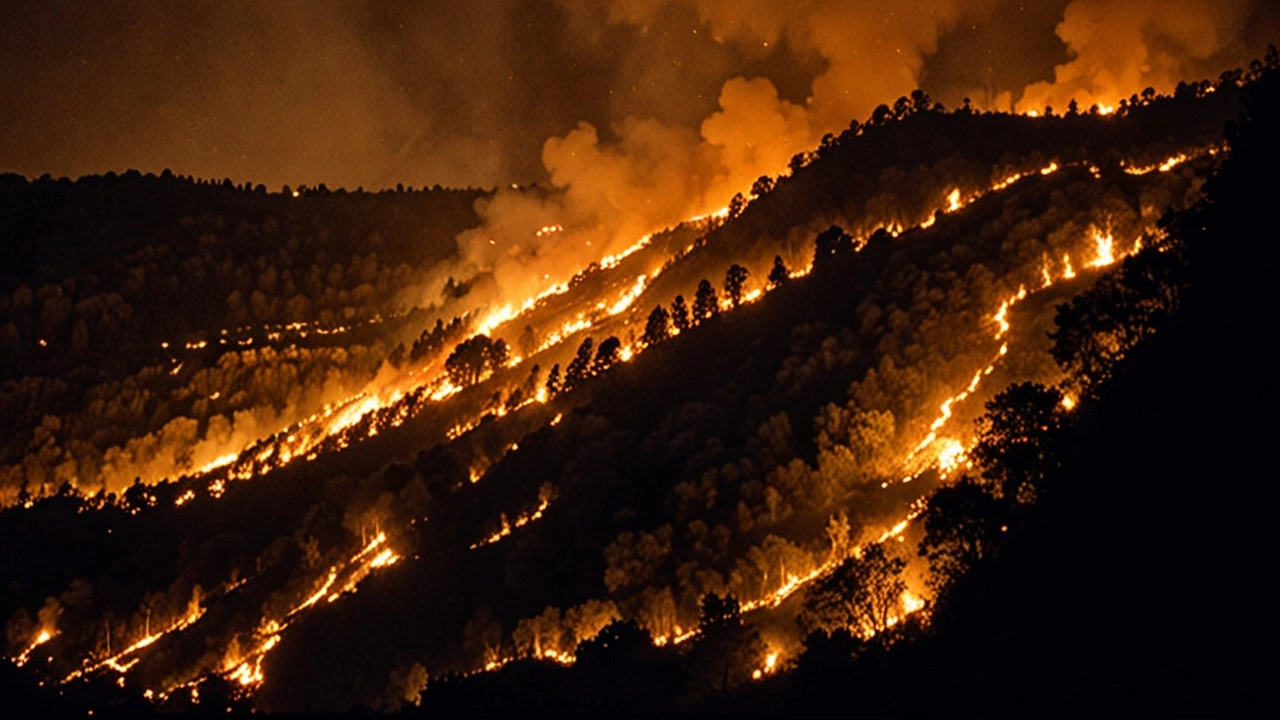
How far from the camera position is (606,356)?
102062 millimetres

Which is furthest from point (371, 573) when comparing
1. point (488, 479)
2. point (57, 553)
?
point (57, 553)

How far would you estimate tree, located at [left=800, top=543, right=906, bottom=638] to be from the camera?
5047cm

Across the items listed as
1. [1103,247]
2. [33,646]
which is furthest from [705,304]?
[33,646]

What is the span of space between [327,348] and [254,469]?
42649 millimetres

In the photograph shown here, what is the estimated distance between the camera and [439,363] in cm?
14312

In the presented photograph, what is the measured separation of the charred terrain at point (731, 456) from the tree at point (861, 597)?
0.20 meters

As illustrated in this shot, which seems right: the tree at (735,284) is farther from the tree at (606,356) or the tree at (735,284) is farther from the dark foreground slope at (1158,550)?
the dark foreground slope at (1158,550)

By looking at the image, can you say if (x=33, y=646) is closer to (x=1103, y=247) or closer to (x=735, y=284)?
(x=735, y=284)

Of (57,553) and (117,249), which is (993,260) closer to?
(57,553)

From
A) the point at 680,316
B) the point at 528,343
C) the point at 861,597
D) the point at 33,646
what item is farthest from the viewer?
the point at 528,343

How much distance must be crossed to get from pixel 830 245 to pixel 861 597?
189 ft

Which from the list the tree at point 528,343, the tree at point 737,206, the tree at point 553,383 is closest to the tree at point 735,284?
the tree at point 553,383

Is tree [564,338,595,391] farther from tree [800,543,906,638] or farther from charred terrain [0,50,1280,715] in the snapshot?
tree [800,543,906,638]

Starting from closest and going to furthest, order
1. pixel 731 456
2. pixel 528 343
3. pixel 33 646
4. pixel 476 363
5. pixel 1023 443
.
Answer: pixel 1023 443
pixel 731 456
pixel 33 646
pixel 476 363
pixel 528 343
